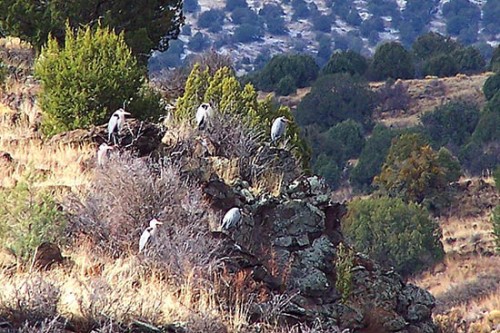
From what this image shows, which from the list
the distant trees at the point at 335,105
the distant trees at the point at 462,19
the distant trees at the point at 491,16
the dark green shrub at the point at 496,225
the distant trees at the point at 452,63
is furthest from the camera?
the distant trees at the point at 491,16

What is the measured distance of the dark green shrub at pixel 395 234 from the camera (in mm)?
27094

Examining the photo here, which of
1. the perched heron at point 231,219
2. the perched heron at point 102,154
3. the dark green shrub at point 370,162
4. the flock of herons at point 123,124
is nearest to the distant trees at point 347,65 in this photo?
the dark green shrub at point 370,162

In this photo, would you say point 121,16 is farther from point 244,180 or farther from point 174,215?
point 174,215

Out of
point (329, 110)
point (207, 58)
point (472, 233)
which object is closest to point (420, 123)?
point (329, 110)

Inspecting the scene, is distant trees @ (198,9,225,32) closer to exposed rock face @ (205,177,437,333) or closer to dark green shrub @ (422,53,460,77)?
dark green shrub @ (422,53,460,77)

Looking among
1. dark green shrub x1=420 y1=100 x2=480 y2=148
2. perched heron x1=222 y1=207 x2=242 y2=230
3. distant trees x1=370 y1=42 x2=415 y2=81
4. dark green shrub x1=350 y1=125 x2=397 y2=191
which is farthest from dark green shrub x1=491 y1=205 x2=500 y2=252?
distant trees x1=370 y1=42 x2=415 y2=81

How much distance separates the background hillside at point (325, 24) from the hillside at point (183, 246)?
85.2 metres

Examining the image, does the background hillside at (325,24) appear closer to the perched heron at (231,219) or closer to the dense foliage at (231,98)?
the dense foliage at (231,98)

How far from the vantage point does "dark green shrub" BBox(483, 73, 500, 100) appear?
47.1 m

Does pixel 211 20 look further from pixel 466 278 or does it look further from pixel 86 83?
pixel 86 83

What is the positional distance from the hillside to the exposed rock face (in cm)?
1

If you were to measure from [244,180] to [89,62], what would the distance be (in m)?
2.63

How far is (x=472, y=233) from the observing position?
29641 millimetres

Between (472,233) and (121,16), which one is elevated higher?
(121,16)
